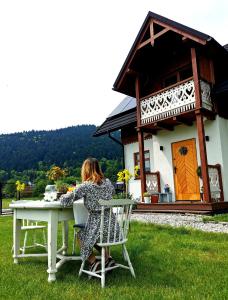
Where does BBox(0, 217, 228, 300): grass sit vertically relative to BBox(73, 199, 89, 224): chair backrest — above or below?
below

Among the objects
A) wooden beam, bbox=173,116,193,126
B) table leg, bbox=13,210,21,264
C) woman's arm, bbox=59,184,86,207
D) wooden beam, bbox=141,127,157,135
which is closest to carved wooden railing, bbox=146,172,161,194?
wooden beam, bbox=141,127,157,135

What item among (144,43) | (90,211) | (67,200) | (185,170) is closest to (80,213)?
(90,211)

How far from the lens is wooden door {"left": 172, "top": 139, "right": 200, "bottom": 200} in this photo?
9.95 meters

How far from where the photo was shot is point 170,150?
10844 millimetres

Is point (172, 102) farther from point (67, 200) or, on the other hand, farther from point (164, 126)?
point (67, 200)

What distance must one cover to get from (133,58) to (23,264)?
8.91 meters

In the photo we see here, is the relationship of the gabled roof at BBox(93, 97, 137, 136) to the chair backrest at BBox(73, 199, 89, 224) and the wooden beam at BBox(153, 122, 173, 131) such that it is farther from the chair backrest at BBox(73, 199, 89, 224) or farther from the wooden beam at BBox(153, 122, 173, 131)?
the chair backrest at BBox(73, 199, 89, 224)

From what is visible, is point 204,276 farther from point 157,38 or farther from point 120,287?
point 157,38

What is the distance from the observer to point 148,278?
3154mm

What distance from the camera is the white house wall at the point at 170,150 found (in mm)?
9219

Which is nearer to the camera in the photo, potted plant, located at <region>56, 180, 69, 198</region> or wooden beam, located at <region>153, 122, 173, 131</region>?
potted plant, located at <region>56, 180, 69, 198</region>

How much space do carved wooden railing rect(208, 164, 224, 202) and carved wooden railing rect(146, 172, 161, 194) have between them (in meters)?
2.51

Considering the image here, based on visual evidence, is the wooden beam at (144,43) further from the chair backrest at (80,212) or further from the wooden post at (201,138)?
the chair backrest at (80,212)

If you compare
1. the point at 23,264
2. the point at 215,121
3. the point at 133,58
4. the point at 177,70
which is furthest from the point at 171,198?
the point at 23,264
